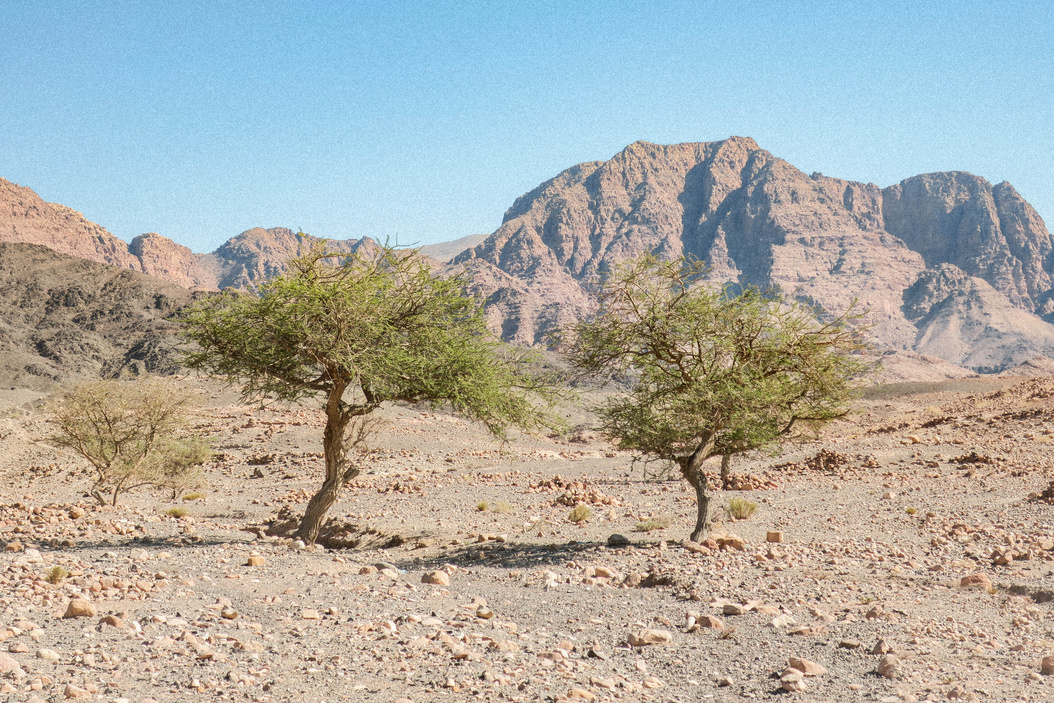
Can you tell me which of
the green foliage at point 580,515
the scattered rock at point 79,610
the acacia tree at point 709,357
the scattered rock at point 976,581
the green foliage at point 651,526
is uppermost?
the acacia tree at point 709,357

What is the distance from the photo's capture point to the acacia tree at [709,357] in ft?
43.9

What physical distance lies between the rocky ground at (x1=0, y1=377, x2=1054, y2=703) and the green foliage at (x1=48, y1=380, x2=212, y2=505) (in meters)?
2.06

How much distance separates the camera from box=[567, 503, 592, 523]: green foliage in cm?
1828

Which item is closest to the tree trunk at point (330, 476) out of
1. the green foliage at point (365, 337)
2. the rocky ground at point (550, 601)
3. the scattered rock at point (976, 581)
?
the green foliage at point (365, 337)

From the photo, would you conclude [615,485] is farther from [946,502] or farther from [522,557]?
[522,557]

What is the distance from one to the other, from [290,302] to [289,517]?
7.85m

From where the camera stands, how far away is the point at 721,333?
13375 mm

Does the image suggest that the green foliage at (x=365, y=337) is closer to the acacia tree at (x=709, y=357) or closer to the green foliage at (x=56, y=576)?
the acacia tree at (x=709, y=357)

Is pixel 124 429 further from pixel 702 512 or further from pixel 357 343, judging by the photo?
pixel 702 512

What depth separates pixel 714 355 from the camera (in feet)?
45.0

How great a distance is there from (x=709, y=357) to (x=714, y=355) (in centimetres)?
12

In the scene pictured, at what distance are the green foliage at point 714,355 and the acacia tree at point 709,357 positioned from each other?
0.06 feet

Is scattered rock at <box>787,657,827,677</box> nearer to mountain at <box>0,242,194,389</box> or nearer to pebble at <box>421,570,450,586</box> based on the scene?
pebble at <box>421,570,450,586</box>

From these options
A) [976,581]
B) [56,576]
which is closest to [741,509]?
[976,581]
